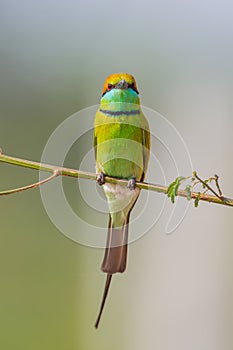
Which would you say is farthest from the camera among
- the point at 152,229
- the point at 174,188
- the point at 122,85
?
the point at 152,229

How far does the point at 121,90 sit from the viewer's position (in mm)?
542

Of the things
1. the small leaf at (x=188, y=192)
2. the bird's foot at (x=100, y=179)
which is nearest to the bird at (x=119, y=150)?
the bird's foot at (x=100, y=179)

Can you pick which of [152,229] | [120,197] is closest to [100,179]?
[120,197]

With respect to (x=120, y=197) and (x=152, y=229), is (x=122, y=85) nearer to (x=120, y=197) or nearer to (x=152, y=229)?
(x=120, y=197)

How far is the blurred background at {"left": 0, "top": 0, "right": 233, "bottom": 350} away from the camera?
79 centimetres

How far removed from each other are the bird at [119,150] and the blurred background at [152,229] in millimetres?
201

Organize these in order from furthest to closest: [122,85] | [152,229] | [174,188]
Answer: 1. [152,229]
2. [122,85]
3. [174,188]

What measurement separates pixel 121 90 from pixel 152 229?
316 mm

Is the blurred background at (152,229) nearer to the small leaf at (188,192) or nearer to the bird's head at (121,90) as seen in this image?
the bird's head at (121,90)

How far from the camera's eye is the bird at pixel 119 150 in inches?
21.7

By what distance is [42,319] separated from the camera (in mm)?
856

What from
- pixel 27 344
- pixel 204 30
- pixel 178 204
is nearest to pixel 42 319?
pixel 27 344

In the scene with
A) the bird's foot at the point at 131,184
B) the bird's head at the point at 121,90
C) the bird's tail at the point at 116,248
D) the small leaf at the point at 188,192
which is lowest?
the bird's tail at the point at 116,248

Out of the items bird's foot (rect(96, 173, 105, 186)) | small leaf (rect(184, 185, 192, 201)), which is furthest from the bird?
small leaf (rect(184, 185, 192, 201))
